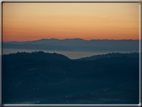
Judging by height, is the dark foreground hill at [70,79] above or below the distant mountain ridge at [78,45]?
below

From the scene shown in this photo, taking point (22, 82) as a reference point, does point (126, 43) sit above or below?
above

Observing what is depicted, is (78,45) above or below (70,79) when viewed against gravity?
above

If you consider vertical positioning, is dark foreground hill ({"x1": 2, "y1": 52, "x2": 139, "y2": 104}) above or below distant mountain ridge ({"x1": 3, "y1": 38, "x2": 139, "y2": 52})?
below

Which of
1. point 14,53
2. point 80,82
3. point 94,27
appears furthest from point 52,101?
point 94,27

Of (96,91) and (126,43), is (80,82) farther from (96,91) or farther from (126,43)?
(126,43)
